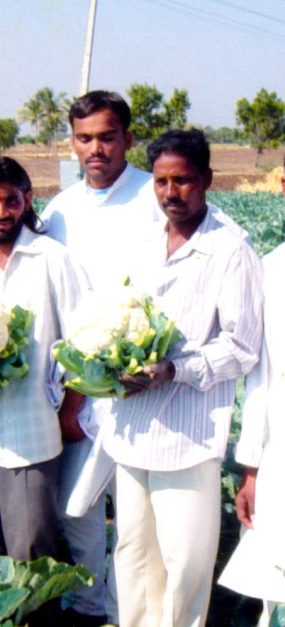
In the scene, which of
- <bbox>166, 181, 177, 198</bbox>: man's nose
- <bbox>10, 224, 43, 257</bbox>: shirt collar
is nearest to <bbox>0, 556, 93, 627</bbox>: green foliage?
<bbox>10, 224, 43, 257</bbox>: shirt collar

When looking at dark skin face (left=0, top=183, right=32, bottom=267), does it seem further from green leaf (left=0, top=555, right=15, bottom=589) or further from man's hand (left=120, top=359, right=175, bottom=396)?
green leaf (left=0, top=555, right=15, bottom=589)

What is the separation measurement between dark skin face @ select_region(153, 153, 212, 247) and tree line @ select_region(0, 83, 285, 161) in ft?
88.4

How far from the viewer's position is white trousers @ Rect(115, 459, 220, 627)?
8.08 feet

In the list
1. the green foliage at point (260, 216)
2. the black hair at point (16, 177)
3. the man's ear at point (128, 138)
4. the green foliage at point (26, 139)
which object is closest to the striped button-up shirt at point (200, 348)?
the black hair at point (16, 177)

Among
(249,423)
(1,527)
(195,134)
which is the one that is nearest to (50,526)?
(1,527)

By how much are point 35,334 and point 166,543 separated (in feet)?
2.42

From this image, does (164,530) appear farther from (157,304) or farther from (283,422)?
(157,304)

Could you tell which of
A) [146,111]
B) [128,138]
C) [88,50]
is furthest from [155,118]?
[128,138]

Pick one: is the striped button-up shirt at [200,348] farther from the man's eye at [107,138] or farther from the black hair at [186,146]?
the man's eye at [107,138]

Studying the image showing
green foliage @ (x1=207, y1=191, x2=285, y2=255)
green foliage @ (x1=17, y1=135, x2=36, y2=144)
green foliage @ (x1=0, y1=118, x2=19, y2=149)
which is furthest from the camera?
green foliage @ (x1=17, y1=135, x2=36, y2=144)

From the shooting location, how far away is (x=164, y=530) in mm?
2510

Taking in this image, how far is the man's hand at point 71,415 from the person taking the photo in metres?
2.85

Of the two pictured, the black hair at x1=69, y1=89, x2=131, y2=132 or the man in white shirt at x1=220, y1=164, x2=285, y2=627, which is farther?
the black hair at x1=69, y1=89, x2=131, y2=132

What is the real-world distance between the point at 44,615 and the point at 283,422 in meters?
1.05
